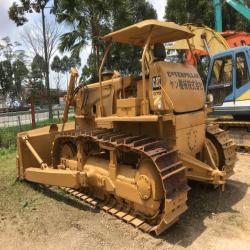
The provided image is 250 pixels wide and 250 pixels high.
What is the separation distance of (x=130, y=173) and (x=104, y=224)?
806mm

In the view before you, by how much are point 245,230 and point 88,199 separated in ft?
8.00

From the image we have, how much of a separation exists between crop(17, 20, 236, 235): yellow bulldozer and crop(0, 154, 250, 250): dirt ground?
228 mm

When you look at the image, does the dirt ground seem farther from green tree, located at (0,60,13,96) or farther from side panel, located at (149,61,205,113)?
green tree, located at (0,60,13,96)

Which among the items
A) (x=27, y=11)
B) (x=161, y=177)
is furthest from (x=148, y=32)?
(x=27, y=11)

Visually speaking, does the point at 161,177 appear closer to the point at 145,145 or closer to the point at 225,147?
the point at 145,145

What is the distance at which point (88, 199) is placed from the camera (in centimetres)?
610

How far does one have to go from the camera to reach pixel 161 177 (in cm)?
463

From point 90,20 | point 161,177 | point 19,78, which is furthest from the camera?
point 19,78

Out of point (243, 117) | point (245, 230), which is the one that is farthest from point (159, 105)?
point (243, 117)

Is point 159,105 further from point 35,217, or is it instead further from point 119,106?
point 35,217

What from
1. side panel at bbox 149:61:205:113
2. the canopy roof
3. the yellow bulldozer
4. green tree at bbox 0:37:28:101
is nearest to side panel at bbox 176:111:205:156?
the yellow bulldozer

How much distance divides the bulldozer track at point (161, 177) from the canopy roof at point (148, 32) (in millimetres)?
1483

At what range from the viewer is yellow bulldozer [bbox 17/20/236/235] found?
494cm

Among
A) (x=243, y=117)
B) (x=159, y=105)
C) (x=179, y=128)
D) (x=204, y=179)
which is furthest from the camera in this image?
(x=243, y=117)
